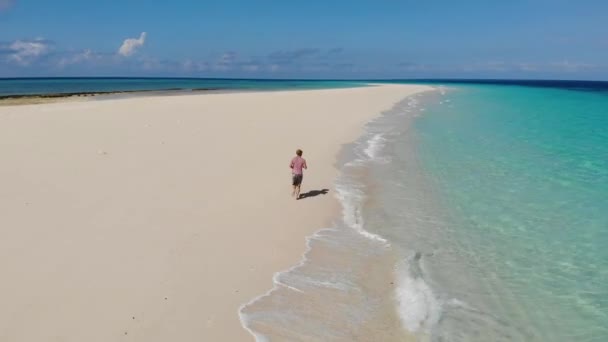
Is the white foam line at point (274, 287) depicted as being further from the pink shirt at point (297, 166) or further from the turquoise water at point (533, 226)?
the turquoise water at point (533, 226)

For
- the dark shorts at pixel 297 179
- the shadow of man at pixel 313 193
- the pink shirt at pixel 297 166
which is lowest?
the shadow of man at pixel 313 193

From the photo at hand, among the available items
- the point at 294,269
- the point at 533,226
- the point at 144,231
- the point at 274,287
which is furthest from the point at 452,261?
the point at 144,231

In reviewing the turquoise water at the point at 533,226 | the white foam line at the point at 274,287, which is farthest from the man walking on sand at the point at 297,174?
the turquoise water at the point at 533,226

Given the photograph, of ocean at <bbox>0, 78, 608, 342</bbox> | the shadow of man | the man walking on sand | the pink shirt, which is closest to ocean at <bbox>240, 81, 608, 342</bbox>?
ocean at <bbox>0, 78, 608, 342</bbox>

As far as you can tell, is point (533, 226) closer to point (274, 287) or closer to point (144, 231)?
point (274, 287)

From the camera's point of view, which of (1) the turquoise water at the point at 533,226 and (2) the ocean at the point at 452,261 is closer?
(2) the ocean at the point at 452,261
